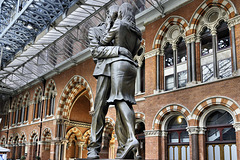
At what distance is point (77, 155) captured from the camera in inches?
909

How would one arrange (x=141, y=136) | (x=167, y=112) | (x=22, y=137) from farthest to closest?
(x=22, y=137), (x=141, y=136), (x=167, y=112)

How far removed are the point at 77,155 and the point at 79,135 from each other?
163 centimetres

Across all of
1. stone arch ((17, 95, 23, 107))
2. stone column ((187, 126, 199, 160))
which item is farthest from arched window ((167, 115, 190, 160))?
stone arch ((17, 95, 23, 107))

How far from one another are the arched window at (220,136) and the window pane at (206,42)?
2450 millimetres

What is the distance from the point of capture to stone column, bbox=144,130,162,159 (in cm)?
1235

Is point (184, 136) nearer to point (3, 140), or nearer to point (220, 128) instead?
point (220, 128)

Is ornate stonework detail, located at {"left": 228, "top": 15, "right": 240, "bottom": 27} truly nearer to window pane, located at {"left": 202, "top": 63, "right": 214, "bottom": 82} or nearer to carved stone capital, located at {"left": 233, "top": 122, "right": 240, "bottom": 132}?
window pane, located at {"left": 202, "top": 63, "right": 214, "bottom": 82}

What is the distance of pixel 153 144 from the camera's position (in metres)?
12.5

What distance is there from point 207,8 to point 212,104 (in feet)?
12.6

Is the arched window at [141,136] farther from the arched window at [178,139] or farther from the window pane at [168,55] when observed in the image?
the window pane at [168,55]

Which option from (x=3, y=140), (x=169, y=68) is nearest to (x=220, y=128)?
(x=169, y=68)

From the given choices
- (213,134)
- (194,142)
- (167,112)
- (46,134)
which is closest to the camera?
(213,134)

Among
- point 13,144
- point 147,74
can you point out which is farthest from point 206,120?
point 13,144

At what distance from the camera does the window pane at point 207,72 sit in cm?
1123
